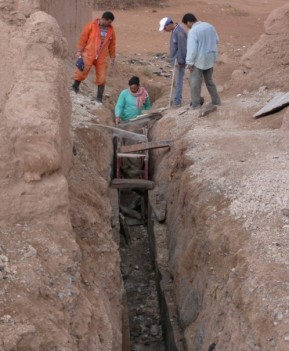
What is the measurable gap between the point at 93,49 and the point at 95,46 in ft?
0.20

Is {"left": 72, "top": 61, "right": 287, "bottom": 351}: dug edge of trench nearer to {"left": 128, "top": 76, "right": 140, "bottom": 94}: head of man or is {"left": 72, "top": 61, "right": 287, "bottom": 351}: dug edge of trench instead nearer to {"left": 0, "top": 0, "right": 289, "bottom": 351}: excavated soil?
{"left": 0, "top": 0, "right": 289, "bottom": 351}: excavated soil

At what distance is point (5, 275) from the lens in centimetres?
364

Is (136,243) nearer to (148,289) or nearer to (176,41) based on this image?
(148,289)

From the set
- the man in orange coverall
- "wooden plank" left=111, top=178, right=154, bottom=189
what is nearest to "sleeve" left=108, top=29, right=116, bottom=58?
the man in orange coverall

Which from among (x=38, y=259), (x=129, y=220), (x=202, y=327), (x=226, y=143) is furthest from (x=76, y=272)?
(x=129, y=220)

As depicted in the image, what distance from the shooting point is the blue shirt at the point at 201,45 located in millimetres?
9109

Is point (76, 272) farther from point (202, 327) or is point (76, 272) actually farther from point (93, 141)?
point (93, 141)

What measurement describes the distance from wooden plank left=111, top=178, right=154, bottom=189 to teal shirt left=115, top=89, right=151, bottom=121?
58.6 inches

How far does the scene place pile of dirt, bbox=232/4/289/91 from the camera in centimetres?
1080

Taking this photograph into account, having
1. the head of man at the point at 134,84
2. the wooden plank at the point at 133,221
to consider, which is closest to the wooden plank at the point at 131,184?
the wooden plank at the point at 133,221

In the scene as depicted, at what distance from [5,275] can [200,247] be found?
9.29 ft

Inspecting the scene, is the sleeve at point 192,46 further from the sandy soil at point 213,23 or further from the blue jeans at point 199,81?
the sandy soil at point 213,23

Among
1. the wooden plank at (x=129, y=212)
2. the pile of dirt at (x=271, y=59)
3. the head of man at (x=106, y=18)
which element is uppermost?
the head of man at (x=106, y=18)

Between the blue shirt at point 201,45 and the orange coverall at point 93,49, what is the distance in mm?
1428
